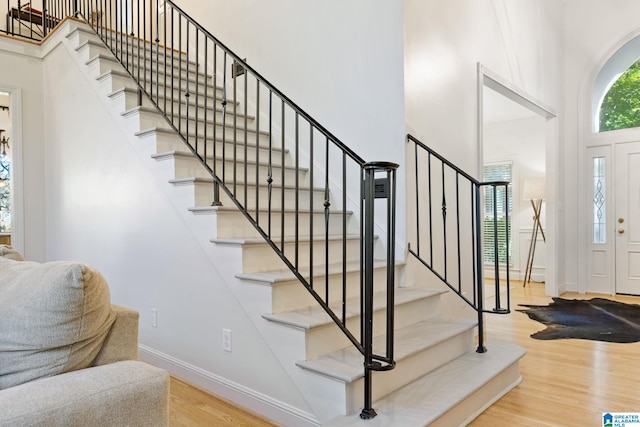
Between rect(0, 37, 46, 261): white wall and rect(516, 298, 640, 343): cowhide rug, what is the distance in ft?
16.2

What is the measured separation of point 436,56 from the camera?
11.5 ft

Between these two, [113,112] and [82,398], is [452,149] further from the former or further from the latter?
[82,398]

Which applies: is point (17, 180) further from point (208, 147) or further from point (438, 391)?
point (438, 391)

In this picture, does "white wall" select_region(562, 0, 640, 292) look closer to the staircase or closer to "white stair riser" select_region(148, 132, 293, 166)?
the staircase

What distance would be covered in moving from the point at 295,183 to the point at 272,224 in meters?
0.34

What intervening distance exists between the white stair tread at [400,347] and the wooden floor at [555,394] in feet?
1.37

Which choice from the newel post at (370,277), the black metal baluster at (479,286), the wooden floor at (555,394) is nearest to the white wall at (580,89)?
the wooden floor at (555,394)

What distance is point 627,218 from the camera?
226 inches

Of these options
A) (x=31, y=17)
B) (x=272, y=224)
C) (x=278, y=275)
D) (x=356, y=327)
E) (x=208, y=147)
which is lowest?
(x=356, y=327)

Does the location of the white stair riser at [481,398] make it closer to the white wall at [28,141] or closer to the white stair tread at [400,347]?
the white stair tread at [400,347]

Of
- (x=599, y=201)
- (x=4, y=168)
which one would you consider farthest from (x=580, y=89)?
(x=4, y=168)

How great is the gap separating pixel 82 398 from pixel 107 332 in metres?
0.27

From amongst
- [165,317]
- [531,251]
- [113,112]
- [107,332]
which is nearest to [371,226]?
[107,332]

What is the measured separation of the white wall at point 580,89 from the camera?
18.6ft
